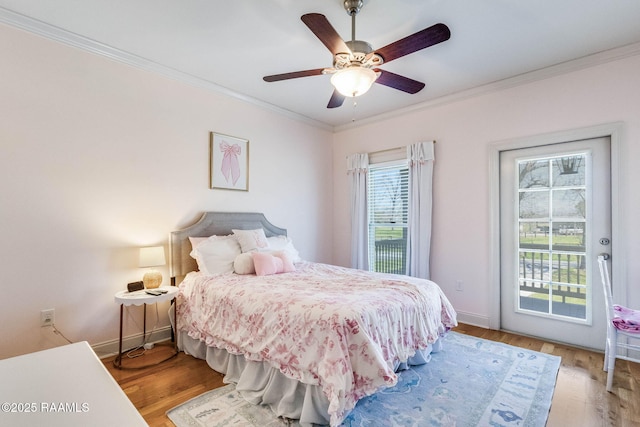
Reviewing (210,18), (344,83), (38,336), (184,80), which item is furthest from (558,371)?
(184,80)

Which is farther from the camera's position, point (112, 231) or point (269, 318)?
point (112, 231)

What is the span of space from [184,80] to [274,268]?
7.26 feet

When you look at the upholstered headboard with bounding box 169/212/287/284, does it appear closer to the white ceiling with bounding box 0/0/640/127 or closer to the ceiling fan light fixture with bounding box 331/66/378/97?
the white ceiling with bounding box 0/0/640/127

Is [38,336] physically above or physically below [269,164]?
below

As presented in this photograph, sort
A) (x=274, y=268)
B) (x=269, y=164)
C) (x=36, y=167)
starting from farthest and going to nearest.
Result: (x=269, y=164)
(x=274, y=268)
(x=36, y=167)

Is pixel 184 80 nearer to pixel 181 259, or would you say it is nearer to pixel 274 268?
pixel 181 259

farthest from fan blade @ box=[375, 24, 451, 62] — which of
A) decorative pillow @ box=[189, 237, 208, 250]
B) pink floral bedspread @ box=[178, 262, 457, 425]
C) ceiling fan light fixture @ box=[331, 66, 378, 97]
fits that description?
decorative pillow @ box=[189, 237, 208, 250]

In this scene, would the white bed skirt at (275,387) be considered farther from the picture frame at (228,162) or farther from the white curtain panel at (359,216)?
the white curtain panel at (359,216)

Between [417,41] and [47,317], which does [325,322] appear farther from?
[47,317]

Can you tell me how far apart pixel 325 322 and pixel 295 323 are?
231 mm

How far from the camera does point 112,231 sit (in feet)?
9.07

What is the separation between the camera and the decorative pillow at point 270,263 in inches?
114

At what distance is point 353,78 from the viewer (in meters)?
2.00

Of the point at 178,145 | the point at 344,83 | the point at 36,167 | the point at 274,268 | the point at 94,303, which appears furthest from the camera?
the point at 178,145
